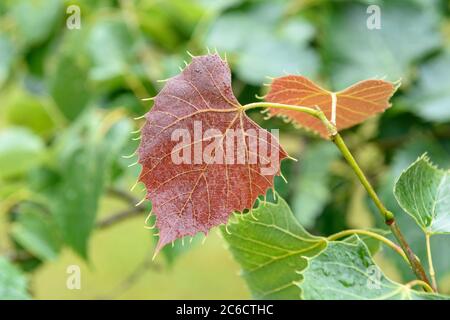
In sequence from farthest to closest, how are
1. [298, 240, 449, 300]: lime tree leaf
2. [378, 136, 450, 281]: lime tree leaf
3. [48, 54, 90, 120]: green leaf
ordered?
[48, 54, 90, 120]: green leaf < [378, 136, 450, 281]: lime tree leaf < [298, 240, 449, 300]: lime tree leaf

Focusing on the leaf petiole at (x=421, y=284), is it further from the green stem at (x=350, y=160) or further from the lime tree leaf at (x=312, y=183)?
the lime tree leaf at (x=312, y=183)

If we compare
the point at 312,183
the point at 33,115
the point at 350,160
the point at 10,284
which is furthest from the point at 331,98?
the point at 33,115

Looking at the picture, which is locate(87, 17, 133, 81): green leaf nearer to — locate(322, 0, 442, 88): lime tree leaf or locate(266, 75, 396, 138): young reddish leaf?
locate(322, 0, 442, 88): lime tree leaf

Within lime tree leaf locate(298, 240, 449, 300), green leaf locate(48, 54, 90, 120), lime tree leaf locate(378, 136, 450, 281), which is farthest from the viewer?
green leaf locate(48, 54, 90, 120)

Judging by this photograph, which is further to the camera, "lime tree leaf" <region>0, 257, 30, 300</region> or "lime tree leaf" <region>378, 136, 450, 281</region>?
"lime tree leaf" <region>378, 136, 450, 281</region>

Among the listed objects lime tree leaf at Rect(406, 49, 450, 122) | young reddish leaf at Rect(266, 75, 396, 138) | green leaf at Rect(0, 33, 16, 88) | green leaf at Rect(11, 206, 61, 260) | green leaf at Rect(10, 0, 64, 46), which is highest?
green leaf at Rect(10, 0, 64, 46)

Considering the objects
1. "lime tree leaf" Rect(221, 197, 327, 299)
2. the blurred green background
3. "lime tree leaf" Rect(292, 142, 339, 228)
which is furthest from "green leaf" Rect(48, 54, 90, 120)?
"lime tree leaf" Rect(221, 197, 327, 299)
